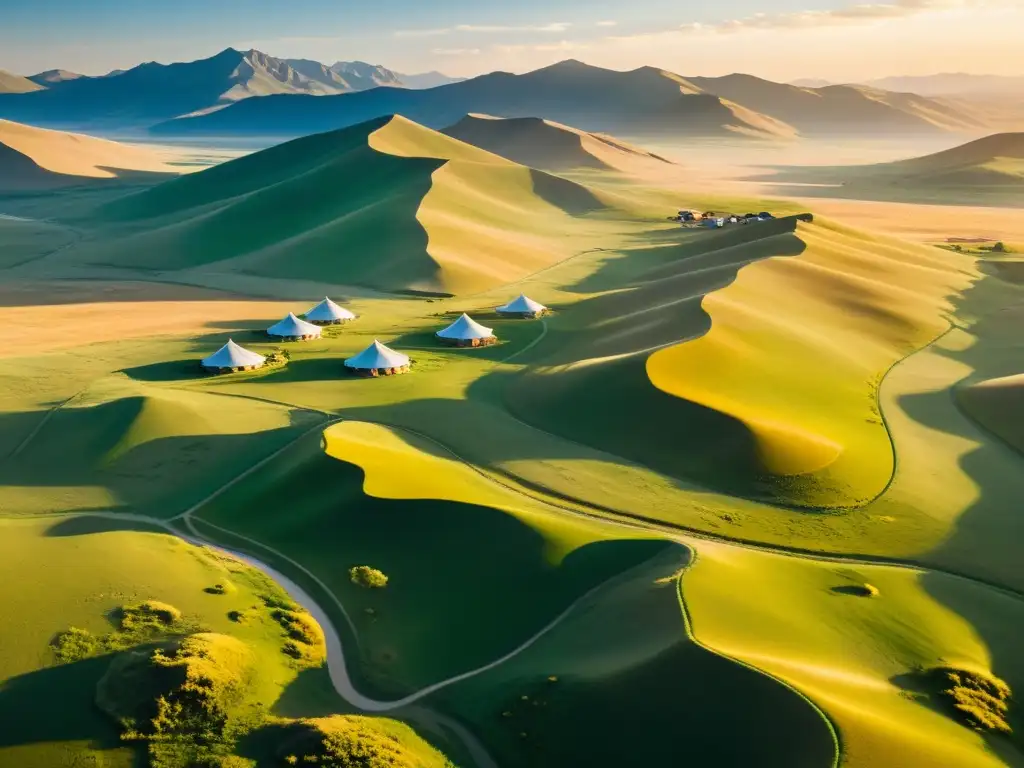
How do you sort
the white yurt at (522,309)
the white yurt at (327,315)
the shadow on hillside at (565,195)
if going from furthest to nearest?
1. the shadow on hillside at (565,195)
2. the white yurt at (522,309)
3. the white yurt at (327,315)

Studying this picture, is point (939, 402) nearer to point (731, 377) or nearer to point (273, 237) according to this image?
point (731, 377)

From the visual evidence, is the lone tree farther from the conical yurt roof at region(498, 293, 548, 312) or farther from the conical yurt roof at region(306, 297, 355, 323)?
the conical yurt roof at region(498, 293, 548, 312)

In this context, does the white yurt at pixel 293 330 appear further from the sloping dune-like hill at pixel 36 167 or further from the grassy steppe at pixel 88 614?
the sloping dune-like hill at pixel 36 167

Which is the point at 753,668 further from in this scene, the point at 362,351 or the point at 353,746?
the point at 362,351

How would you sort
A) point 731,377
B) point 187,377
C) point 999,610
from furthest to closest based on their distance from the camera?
1. point 187,377
2. point 731,377
3. point 999,610

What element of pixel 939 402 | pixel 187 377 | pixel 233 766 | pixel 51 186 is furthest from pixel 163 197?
pixel 233 766

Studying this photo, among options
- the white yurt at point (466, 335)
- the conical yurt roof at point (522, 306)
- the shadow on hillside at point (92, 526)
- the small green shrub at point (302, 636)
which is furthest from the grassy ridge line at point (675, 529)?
the conical yurt roof at point (522, 306)
